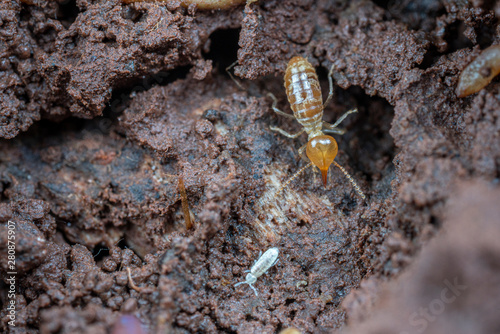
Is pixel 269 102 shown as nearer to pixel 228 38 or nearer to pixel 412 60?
pixel 228 38

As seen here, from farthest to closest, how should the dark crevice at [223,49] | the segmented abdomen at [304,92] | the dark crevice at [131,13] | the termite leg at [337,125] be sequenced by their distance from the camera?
1. the termite leg at [337,125]
2. the dark crevice at [223,49]
3. the segmented abdomen at [304,92]
4. the dark crevice at [131,13]

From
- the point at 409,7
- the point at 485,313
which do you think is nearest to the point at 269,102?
the point at 409,7

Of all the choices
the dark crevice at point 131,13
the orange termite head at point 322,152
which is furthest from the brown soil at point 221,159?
the orange termite head at point 322,152

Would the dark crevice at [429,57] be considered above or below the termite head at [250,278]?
above

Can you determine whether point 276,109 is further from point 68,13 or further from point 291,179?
point 68,13

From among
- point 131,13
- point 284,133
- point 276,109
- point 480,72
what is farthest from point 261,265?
point 131,13

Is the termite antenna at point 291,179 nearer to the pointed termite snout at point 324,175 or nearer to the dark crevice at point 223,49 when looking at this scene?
the pointed termite snout at point 324,175

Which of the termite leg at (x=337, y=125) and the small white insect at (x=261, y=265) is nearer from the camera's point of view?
the small white insect at (x=261, y=265)
